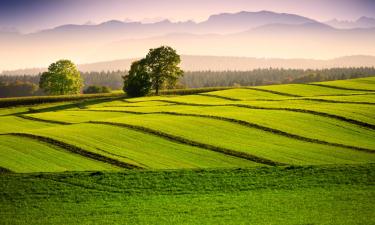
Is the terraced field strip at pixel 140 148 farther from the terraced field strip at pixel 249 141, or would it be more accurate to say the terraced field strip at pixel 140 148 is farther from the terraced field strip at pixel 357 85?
the terraced field strip at pixel 357 85

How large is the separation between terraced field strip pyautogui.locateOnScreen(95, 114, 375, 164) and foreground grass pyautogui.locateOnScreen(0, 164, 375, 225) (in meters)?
4.45

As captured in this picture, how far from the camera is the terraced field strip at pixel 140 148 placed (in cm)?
3048

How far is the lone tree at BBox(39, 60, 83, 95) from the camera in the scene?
385ft

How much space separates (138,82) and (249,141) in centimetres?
6255

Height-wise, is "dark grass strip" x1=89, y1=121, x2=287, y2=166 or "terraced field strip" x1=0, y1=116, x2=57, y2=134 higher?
"dark grass strip" x1=89, y1=121, x2=287, y2=166

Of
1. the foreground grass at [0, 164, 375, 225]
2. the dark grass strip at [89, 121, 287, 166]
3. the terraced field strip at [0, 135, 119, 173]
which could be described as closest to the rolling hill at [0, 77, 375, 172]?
the dark grass strip at [89, 121, 287, 166]

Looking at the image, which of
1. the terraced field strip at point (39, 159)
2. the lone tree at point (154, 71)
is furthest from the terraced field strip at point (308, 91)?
the terraced field strip at point (39, 159)

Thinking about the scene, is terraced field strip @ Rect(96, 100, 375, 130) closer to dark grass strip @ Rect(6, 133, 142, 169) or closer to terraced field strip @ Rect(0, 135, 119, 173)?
dark grass strip @ Rect(6, 133, 142, 169)

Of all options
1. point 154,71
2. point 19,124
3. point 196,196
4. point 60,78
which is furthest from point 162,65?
point 196,196

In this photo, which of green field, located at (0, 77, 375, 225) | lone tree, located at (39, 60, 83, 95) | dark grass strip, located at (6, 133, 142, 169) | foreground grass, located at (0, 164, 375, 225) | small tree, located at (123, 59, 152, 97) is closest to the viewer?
foreground grass, located at (0, 164, 375, 225)

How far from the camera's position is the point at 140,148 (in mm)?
34875

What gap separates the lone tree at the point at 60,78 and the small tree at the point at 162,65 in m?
28.8

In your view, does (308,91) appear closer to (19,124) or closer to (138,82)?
(138,82)

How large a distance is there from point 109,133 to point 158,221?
2127 cm
